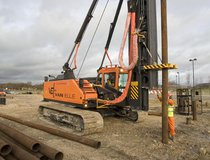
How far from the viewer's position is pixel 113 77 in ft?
36.4

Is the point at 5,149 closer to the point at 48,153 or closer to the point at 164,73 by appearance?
the point at 48,153

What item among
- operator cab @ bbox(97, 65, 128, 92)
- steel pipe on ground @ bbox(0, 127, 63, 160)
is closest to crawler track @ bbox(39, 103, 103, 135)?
operator cab @ bbox(97, 65, 128, 92)

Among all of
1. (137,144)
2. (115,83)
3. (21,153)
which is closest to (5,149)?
(21,153)

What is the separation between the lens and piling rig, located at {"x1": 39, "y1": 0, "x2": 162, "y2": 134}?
28.7 feet

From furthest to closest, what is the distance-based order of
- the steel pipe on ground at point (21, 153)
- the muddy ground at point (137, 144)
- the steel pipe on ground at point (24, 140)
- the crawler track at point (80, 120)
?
the crawler track at point (80, 120), the muddy ground at point (137, 144), the steel pipe on ground at point (24, 140), the steel pipe on ground at point (21, 153)

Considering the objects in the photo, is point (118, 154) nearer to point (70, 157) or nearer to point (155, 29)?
point (70, 157)

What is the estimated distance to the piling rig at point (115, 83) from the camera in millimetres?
8734

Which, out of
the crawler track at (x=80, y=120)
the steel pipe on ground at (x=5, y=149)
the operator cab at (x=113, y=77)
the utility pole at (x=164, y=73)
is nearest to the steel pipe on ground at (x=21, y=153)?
the steel pipe on ground at (x=5, y=149)

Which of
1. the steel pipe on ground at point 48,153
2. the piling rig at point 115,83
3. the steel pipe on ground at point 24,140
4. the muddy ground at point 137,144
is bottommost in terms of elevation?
the muddy ground at point 137,144

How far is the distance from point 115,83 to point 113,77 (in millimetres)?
321

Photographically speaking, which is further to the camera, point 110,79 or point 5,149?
point 110,79

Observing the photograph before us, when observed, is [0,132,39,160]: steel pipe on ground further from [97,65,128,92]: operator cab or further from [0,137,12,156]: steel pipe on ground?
[97,65,128,92]: operator cab

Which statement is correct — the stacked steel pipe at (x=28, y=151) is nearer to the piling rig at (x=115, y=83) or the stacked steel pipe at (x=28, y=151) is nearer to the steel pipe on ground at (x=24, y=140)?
the steel pipe on ground at (x=24, y=140)

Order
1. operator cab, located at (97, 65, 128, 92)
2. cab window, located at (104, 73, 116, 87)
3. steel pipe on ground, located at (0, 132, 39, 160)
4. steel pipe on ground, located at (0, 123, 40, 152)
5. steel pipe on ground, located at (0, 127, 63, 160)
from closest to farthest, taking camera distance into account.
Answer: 1. steel pipe on ground, located at (0, 132, 39, 160)
2. steel pipe on ground, located at (0, 127, 63, 160)
3. steel pipe on ground, located at (0, 123, 40, 152)
4. operator cab, located at (97, 65, 128, 92)
5. cab window, located at (104, 73, 116, 87)
